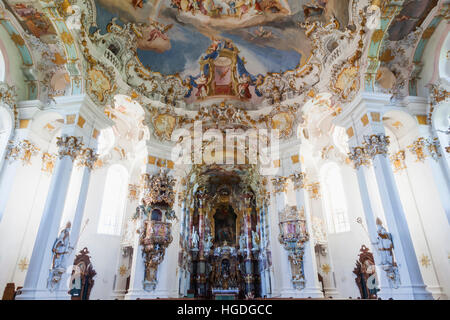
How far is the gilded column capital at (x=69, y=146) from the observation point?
371 inches

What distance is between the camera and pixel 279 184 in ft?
45.4

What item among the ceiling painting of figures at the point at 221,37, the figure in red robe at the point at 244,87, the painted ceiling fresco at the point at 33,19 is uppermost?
the ceiling painting of figures at the point at 221,37

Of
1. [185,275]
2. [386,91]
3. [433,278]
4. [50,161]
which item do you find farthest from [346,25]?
[185,275]

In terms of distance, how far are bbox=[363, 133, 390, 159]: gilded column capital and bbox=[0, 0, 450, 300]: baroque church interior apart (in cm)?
5

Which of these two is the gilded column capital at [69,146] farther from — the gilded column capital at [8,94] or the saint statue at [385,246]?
the saint statue at [385,246]

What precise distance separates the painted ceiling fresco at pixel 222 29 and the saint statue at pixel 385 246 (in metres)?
8.21

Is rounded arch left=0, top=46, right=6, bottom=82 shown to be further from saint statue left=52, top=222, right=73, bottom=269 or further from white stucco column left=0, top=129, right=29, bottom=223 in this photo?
saint statue left=52, top=222, right=73, bottom=269

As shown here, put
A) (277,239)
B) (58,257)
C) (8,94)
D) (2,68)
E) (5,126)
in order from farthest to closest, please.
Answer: (277,239) < (5,126) < (2,68) < (8,94) < (58,257)

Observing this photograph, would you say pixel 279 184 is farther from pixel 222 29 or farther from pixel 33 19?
pixel 33 19

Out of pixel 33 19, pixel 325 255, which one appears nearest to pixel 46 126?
pixel 33 19

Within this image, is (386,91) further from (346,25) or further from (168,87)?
(168,87)

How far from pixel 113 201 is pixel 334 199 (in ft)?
39.6

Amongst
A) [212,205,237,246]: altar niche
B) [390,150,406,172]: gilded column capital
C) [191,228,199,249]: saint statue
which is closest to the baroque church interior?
[390,150,406,172]: gilded column capital

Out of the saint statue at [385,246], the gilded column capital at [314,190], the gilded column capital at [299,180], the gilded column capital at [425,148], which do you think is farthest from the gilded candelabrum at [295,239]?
the gilded column capital at [425,148]
